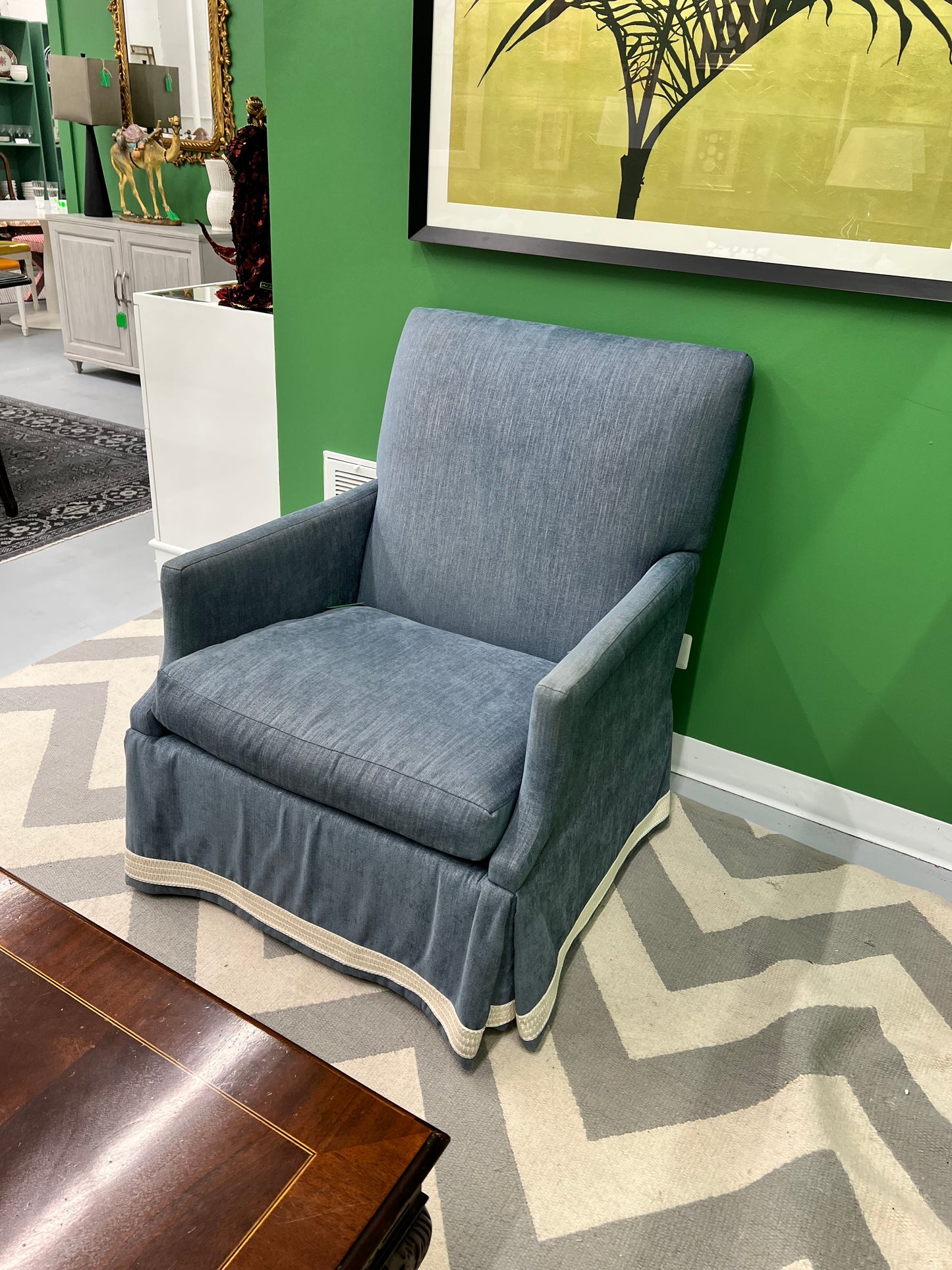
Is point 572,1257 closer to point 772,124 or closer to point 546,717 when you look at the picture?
point 546,717

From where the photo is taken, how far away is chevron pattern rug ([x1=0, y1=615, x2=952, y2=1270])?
3.76ft

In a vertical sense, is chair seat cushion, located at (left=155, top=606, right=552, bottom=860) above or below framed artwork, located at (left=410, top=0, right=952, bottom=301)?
below

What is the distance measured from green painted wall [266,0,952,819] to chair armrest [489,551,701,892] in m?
0.23

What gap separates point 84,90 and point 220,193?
195cm

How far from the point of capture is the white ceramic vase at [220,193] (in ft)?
8.98

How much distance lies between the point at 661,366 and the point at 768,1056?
107 cm

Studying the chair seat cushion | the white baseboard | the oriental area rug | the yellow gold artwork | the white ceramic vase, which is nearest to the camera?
the chair seat cushion

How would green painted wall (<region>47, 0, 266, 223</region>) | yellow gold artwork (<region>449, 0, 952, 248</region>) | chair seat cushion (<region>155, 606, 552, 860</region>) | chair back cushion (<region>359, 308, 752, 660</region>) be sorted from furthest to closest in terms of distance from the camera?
green painted wall (<region>47, 0, 266, 223</region>)
chair back cushion (<region>359, 308, 752, 660</region>)
yellow gold artwork (<region>449, 0, 952, 248</region>)
chair seat cushion (<region>155, 606, 552, 860</region>)

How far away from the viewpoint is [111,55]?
172 inches

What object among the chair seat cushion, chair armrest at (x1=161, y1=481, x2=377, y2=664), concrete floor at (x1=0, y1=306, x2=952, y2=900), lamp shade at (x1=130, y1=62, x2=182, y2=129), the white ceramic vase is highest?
lamp shade at (x1=130, y1=62, x2=182, y2=129)

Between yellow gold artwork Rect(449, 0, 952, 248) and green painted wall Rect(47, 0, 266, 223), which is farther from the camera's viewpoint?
green painted wall Rect(47, 0, 266, 223)

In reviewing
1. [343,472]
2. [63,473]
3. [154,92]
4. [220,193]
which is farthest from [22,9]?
[343,472]

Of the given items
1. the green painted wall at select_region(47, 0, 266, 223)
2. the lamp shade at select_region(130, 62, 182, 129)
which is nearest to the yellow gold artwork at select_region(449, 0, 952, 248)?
the green painted wall at select_region(47, 0, 266, 223)

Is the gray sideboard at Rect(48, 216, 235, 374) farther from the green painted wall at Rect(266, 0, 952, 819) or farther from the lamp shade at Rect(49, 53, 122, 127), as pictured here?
the green painted wall at Rect(266, 0, 952, 819)
